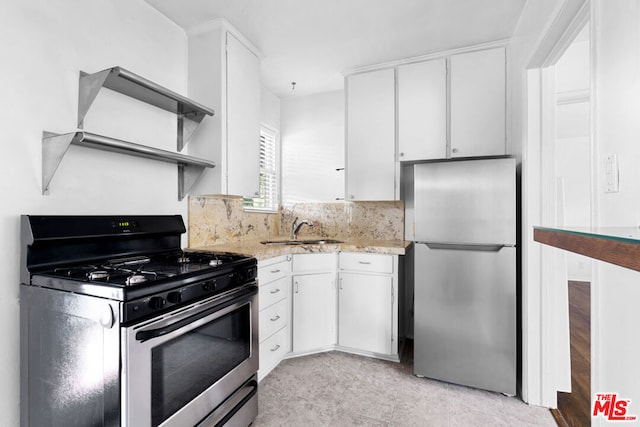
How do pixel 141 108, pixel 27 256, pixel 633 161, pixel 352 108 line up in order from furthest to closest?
pixel 352 108
pixel 141 108
pixel 27 256
pixel 633 161

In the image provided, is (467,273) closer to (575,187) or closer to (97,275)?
(97,275)

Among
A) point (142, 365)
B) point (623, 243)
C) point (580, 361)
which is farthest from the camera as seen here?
point (580, 361)

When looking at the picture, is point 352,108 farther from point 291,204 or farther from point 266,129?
point 291,204

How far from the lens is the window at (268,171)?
3435mm

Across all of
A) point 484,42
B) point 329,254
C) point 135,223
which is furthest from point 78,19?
point 484,42

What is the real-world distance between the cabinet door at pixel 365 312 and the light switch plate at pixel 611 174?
1.64 m

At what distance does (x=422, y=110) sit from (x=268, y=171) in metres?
1.75

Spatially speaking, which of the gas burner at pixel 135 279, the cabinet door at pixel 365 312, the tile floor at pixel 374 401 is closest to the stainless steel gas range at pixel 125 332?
the gas burner at pixel 135 279

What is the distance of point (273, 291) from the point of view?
234 cm

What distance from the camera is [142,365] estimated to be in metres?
1.18

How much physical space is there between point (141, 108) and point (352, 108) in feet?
5.89

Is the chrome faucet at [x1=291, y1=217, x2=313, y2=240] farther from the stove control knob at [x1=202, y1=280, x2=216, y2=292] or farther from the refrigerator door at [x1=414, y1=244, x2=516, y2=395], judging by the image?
the stove control knob at [x1=202, y1=280, x2=216, y2=292]

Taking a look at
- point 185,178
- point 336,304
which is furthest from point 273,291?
point 185,178

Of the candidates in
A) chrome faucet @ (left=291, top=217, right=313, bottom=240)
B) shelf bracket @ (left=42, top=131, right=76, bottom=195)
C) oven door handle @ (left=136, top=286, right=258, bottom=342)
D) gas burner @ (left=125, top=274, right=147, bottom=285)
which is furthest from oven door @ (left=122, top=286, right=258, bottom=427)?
chrome faucet @ (left=291, top=217, right=313, bottom=240)
